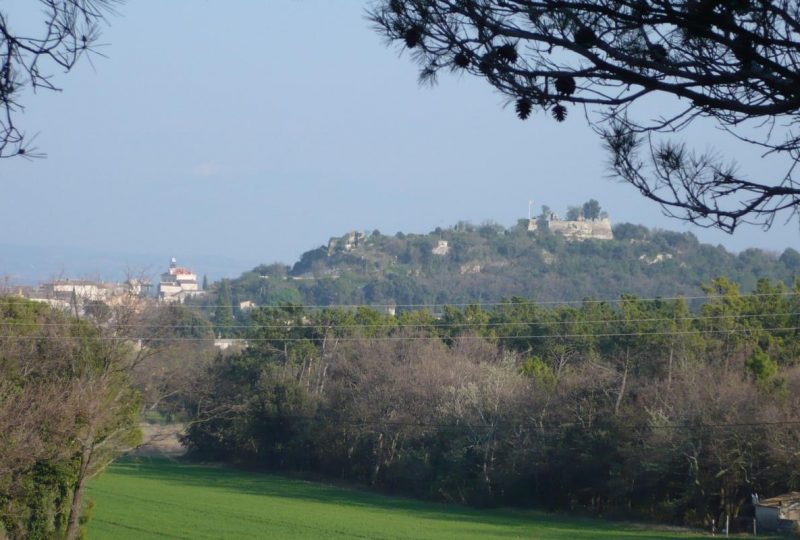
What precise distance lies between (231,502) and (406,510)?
24.1ft

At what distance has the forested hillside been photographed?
12988 cm

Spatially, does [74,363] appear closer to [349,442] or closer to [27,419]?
[27,419]

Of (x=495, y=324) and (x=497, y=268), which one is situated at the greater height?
(x=497, y=268)

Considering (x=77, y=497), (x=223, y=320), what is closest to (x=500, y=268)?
(x=223, y=320)

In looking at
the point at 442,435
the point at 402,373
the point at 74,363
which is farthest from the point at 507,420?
the point at 74,363

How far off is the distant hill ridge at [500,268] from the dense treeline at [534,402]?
5859cm

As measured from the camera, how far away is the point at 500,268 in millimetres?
154625

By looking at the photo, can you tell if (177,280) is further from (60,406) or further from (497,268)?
(60,406)

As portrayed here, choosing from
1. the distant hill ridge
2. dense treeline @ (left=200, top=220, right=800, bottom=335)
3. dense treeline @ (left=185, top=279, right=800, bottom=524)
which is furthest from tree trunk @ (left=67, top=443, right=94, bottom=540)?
dense treeline @ (left=200, top=220, right=800, bottom=335)

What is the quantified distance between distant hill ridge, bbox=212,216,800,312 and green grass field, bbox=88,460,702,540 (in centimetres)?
6776

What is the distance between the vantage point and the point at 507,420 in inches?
1790

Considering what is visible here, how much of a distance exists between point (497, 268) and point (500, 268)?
2.75ft

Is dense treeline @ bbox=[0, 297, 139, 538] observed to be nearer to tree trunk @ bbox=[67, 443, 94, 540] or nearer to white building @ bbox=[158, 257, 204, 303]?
tree trunk @ bbox=[67, 443, 94, 540]

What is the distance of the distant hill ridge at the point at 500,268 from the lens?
426ft
